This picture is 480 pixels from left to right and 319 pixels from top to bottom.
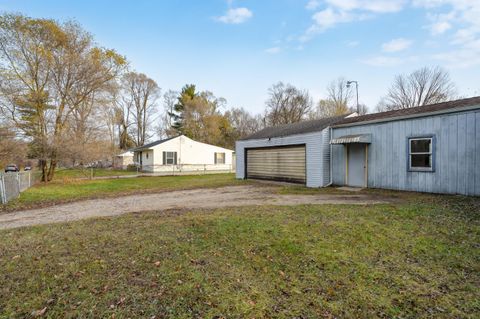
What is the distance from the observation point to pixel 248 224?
5.05 metres

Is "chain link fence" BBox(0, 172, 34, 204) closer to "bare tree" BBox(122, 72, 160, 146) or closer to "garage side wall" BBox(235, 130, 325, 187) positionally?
"garage side wall" BBox(235, 130, 325, 187)

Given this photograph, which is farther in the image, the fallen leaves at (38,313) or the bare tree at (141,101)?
the bare tree at (141,101)

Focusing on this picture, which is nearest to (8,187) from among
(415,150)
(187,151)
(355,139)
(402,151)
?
(355,139)

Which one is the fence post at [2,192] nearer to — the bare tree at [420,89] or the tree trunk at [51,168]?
the tree trunk at [51,168]

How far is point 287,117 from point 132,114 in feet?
79.6

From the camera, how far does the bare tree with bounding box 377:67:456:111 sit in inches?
1046

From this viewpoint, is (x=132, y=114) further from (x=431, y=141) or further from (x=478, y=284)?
(x=478, y=284)

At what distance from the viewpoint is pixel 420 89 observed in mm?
28547

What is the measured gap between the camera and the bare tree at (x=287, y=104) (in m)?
34.6

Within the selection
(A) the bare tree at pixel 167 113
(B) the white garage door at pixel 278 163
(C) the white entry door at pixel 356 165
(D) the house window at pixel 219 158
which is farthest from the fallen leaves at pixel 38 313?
(A) the bare tree at pixel 167 113

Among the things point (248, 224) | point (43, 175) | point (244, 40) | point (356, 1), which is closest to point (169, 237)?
point (248, 224)

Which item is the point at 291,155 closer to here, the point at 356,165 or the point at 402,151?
the point at 356,165

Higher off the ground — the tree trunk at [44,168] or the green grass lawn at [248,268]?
the tree trunk at [44,168]

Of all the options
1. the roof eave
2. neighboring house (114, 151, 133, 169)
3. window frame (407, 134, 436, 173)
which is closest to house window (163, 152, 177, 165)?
neighboring house (114, 151, 133, 169)
